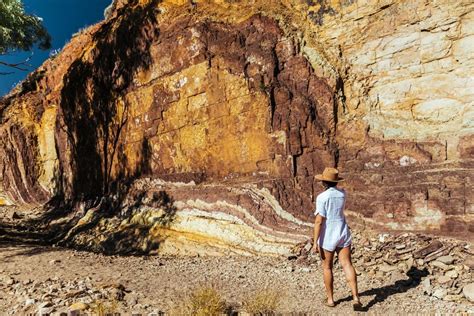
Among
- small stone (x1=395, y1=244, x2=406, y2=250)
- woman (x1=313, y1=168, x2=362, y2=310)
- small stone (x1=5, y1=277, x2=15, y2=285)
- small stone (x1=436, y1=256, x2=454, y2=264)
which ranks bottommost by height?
small stone (x1=436, y1=256, x2=454, y2=264)

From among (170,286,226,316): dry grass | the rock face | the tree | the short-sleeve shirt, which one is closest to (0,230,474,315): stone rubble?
(170,286,226,316): dry grass

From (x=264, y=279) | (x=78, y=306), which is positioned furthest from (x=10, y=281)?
(x=264, y=279)

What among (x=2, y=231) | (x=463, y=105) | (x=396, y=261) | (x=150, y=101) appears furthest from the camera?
(x=2, y=231)

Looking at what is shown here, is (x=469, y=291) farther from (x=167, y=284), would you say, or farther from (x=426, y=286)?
(x=167, y=284)

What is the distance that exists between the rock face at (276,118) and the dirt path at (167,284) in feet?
3.56

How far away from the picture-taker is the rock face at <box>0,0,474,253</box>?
6832 mm

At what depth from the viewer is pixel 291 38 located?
333 inches

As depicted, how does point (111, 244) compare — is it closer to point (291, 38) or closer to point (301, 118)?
point (301, 118)

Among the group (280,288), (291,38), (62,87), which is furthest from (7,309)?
(62,87)

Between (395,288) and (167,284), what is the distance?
3.09 meters

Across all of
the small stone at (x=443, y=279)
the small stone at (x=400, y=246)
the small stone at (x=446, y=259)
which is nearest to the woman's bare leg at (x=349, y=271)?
the small stone at (x=443, y=279)

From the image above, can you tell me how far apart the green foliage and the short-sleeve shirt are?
33.2 ft

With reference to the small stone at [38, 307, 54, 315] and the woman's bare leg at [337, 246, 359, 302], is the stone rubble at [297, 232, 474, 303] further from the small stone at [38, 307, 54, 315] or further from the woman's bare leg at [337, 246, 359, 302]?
the small stone at [38, 307, 54, 315]

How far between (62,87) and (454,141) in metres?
13.3
